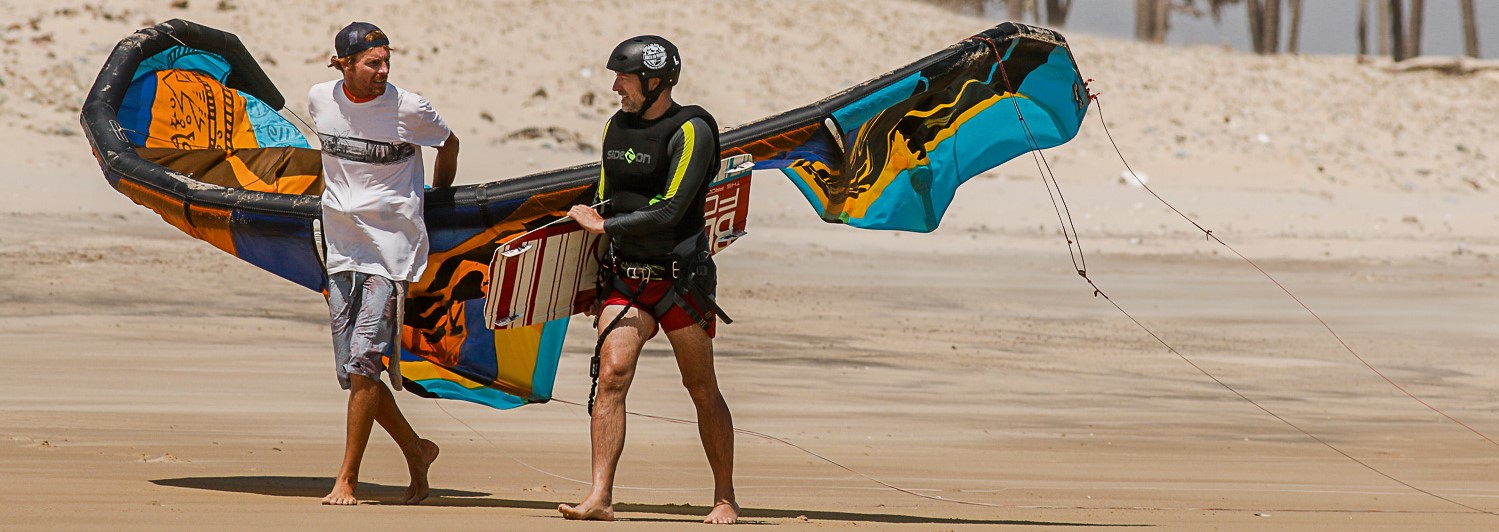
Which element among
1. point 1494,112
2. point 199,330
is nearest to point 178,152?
point 199,330

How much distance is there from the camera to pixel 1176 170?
27.4 metres

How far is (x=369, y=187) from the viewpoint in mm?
6152

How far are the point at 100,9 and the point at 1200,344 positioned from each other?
18479 millimetres

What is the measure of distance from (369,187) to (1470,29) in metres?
41.7

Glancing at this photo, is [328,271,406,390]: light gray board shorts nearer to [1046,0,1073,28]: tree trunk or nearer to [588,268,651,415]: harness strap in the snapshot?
[588,268,651,415]: harness strap

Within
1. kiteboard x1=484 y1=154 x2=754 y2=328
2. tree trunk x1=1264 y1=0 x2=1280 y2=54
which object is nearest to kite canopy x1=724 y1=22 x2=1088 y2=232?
kiteboard x1=484 y1=154 x2=754 y2=328

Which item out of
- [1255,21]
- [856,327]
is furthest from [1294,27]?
[856,327]

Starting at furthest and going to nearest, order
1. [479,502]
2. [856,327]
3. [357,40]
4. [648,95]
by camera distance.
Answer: [856,327] < [479,502] < [357,40] < [648,95]

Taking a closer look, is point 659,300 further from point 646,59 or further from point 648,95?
point 646,59

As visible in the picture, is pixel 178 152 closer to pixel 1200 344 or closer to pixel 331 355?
pixel 331 355

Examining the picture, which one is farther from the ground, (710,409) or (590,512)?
(710,409)

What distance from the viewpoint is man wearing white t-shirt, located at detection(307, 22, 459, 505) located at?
6133mm

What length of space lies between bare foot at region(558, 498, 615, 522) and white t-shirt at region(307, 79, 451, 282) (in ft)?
3.36

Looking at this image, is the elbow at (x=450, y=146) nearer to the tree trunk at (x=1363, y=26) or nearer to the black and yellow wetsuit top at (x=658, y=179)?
the black and yellow wetsuit top at (x=658, y=179)
